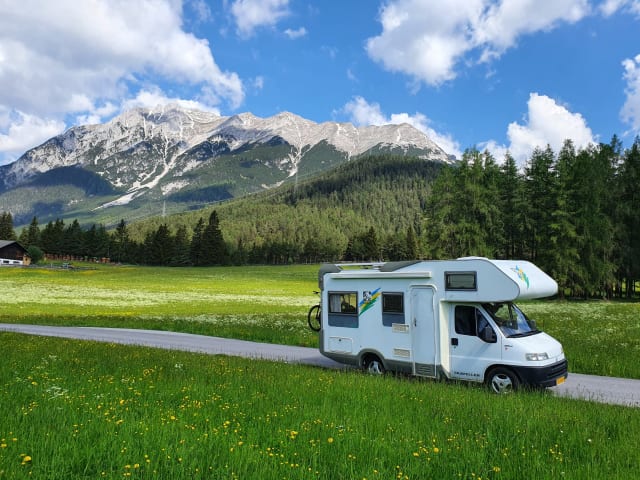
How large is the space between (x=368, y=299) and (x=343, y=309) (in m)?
1.21

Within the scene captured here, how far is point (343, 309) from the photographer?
14891 millimetres

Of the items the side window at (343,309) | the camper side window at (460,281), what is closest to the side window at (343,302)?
the side window at (343,309)

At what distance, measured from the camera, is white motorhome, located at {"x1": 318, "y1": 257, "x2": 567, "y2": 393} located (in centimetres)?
1130

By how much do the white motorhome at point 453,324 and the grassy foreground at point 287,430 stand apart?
1673 mm

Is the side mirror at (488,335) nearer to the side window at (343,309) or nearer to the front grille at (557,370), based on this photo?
the front grille at (557,370)

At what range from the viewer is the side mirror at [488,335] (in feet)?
37.9

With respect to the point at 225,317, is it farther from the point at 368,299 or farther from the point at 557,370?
the point at 557,370

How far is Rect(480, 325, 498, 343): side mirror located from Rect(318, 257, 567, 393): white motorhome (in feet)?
0.08

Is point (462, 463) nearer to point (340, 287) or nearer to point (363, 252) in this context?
point (340, 287)

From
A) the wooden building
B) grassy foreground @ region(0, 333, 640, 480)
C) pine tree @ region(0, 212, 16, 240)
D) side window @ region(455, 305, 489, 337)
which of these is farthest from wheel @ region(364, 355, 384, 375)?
pine tree @ region(0, 212, 16, 240)

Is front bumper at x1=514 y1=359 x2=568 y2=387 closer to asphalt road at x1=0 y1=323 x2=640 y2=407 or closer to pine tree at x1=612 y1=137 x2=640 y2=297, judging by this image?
asphalt road at x1=0 y1=323 x2=640 y2=407

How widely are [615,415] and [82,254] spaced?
15364 centimetres

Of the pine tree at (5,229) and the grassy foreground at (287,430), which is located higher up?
the pine tree at (5,229)

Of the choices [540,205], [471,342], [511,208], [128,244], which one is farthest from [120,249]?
[471,342]
